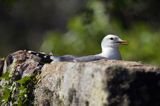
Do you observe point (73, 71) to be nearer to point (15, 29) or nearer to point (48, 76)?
point (48, 76)

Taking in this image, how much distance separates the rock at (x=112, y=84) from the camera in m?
6.29

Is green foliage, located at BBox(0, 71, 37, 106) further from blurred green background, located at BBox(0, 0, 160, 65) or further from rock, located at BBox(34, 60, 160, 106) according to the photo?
blurred green background, located at BBox(0, 0, 160, 65)

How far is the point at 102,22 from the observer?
13.5 m

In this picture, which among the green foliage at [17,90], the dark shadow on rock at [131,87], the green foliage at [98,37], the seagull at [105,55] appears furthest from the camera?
the green foliage at [98,37]

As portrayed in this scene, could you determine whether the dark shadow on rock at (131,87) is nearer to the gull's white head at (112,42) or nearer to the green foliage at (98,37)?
the gull's white head at (112,42)

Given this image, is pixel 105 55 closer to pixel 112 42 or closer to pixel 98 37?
pixel 112 42

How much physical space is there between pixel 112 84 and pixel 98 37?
6957 millimetres

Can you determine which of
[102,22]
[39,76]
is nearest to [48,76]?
[39,76]

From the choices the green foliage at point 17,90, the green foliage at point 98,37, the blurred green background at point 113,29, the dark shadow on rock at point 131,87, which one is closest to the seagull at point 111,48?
the blurred green background at point 113,29

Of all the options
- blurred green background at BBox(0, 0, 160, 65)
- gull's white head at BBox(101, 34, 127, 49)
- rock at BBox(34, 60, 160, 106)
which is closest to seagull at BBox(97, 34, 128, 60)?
gull's white head at BBox(101, 34, 127, 49)

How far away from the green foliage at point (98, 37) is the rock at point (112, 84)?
527cm

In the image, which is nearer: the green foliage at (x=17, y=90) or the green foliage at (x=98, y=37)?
the green foliage at (x=17, y=90)

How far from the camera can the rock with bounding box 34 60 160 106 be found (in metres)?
6.29

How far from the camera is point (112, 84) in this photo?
20.7 ft
